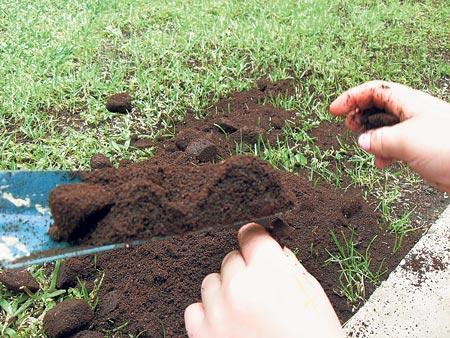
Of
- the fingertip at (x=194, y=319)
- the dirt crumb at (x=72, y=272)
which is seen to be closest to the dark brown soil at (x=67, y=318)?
the dirt crumb at (x=72, y=272)

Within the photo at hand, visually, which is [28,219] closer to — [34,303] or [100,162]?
[34,303]

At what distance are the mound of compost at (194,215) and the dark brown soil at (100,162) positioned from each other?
23 centimetres

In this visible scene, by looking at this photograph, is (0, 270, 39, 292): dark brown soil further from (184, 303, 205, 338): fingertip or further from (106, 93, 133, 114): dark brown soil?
(106, 93, 133, 114): dark brown soil

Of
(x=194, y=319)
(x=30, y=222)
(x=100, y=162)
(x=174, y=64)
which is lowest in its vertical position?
(x=100, y=162)

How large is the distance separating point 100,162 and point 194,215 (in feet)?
4.25

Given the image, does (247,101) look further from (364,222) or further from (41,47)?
(41,47)

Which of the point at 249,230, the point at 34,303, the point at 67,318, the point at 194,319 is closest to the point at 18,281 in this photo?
the point at 34,303

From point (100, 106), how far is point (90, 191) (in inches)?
63.5

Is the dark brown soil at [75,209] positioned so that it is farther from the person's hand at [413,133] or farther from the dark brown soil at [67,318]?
the person's hand at [413,133]

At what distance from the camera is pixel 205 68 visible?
142 inches

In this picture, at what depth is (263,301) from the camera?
1.54 meters

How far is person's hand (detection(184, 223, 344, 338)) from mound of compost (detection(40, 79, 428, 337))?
138 millimetres

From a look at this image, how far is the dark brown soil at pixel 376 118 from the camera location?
77.2 inches

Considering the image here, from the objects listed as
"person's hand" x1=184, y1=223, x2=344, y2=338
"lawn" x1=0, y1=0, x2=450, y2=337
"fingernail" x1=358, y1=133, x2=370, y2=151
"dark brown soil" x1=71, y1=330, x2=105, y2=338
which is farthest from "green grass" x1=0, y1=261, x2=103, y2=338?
"fingernail" x1=358, y1=133, x2=370, y2=151
